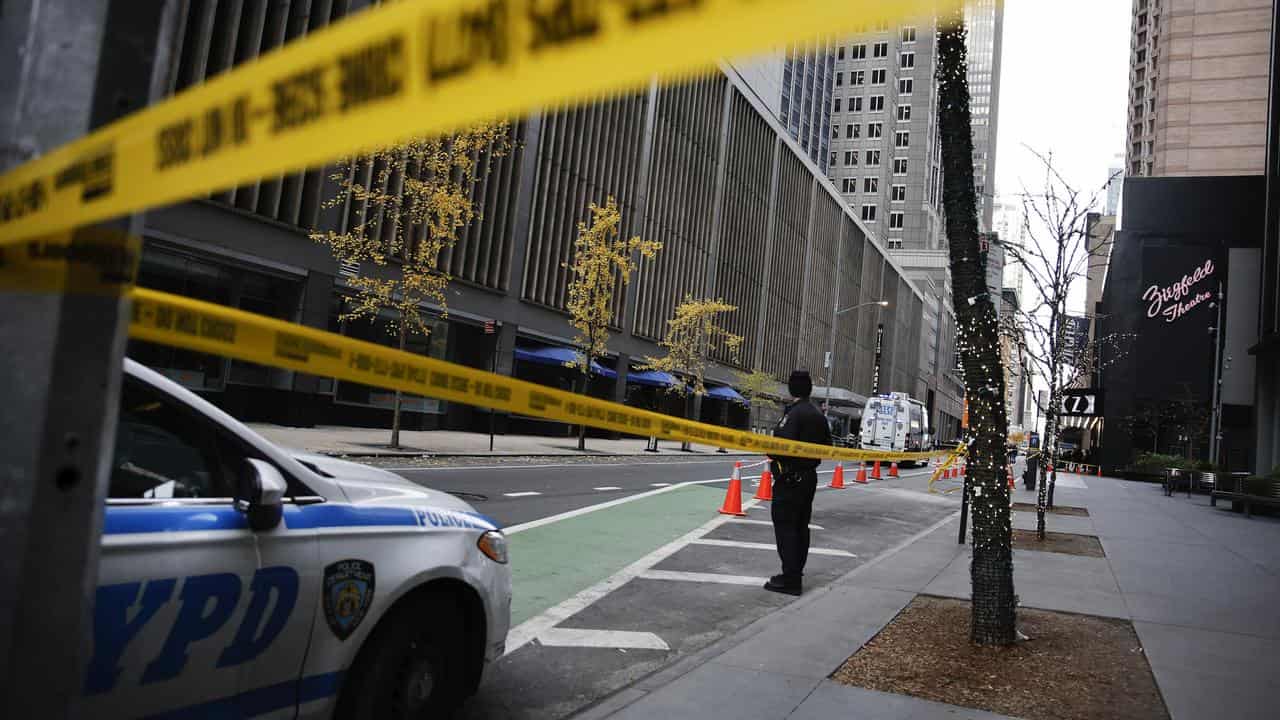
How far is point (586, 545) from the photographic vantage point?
942 centimetres

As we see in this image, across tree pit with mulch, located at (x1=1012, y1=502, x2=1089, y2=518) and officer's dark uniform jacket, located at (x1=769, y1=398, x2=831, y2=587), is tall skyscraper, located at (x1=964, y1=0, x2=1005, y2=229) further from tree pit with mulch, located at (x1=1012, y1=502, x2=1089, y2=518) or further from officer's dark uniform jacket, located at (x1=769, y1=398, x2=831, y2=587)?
Result: officer's dark uniform jacket, located at (x1=769, y1=398, x2=831, y2=587)

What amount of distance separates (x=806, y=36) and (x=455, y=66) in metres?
0.56

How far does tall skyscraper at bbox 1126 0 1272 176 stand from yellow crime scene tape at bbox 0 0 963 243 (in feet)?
280

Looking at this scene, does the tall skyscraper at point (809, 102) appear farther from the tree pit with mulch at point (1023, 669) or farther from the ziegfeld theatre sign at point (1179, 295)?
the tree pit with mulch at point (1023, 669)

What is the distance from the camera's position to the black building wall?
45406mm

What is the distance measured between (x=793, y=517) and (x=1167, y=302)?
160 ft

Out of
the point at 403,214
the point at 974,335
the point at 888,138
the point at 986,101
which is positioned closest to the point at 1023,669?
the point at 974,335

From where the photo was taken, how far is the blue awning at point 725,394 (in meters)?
48.8

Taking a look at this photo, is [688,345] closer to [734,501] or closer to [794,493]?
[734,501]

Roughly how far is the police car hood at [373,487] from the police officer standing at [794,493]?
161 inches

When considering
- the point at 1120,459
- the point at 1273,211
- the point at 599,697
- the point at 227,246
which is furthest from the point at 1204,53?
the point at 599,697

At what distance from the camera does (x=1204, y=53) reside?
235ft

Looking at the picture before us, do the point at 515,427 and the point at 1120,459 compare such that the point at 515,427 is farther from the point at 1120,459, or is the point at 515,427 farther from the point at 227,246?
the point at 1120,459

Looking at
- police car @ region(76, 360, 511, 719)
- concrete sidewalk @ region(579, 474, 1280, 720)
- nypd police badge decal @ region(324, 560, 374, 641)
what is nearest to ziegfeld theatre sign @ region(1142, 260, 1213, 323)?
concrete sidewalk @ region(579, 474, 1280, 720)
